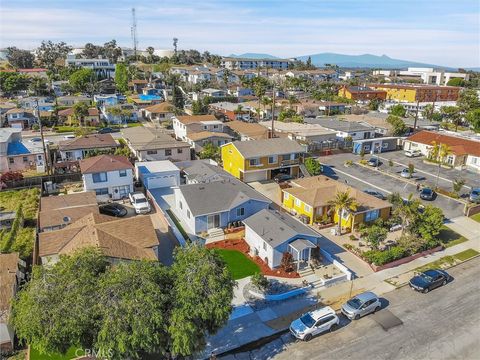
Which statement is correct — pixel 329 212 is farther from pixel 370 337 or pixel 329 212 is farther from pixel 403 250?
pixel 370 337

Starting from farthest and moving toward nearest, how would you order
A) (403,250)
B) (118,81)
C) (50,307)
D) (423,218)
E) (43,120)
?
(118,81), (43,120), (423,218), (403,250), (50,307)

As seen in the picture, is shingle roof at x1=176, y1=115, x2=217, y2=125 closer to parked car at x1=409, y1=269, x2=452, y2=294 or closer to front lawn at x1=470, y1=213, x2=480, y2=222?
front lawn at x1=470, y1=213, x2=480, y2=222

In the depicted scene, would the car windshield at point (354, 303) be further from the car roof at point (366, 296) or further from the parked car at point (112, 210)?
the parked car at point (112, 210)

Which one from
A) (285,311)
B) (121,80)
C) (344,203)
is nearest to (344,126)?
(344,203)

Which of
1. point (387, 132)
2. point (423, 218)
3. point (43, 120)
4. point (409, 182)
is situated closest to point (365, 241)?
point (423, 218)

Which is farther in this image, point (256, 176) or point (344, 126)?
point (344, 126)

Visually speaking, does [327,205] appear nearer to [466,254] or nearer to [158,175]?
[466,254]
